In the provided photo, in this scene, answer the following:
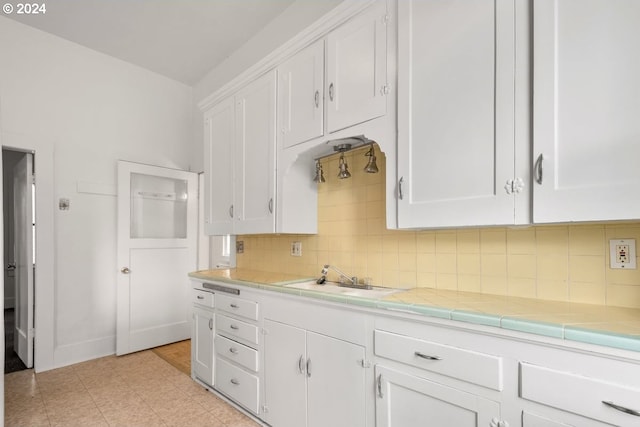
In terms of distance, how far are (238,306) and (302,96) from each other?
4.94 feet

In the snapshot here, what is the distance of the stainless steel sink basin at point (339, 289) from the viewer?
6.43 ft

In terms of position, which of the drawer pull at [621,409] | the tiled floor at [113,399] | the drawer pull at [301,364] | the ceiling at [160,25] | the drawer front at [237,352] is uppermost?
the ceiling at [160,25]

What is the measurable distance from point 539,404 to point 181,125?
4417 mm

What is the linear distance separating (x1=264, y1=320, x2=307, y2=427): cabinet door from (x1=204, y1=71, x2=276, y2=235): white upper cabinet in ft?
2.51

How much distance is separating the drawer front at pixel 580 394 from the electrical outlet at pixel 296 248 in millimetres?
1813

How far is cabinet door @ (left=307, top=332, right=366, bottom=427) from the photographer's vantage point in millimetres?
1633

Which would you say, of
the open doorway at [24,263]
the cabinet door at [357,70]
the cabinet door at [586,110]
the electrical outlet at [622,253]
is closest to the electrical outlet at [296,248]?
the cabinet door at [357,70]

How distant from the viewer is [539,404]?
3.64 ft

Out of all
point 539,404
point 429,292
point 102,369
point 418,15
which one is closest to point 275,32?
point 418,15

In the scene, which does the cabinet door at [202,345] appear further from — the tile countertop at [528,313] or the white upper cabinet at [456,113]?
the white upper cabinet at [456,113]

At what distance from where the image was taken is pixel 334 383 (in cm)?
174

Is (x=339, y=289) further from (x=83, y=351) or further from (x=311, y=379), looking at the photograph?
(x=83, y=351)

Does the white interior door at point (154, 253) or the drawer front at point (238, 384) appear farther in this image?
the white interior door at point (154, 253)

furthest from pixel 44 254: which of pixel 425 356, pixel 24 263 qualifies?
pixel 425 356
